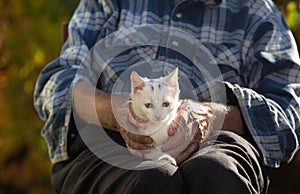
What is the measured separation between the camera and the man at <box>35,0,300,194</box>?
2041 mm

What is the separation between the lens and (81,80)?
2307 millimetres

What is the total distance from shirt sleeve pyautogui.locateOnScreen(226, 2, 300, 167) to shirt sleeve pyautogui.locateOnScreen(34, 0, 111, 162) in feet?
1.44

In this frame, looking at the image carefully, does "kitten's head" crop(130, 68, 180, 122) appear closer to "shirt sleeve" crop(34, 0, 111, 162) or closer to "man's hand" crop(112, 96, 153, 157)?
"man's hand" crop(112, 96, 153, 157)

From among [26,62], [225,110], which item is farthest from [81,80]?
[26,62]

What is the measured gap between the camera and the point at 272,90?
2309 millimetres

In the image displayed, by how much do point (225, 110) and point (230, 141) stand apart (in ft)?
0.41

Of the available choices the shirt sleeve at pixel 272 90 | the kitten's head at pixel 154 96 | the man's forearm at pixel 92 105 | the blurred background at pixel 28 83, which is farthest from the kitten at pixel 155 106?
the blurred background at pixel 28 83

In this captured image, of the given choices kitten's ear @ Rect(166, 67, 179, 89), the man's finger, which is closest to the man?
the man's finger

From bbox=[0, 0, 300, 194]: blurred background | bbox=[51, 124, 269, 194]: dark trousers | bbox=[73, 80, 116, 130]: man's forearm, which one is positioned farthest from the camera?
bbox=[0, 0, 300, 194]: blurred background

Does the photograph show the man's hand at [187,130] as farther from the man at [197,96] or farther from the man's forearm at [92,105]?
the man's forearm at [92,105]

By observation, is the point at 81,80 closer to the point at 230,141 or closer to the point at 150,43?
the point at 150,43

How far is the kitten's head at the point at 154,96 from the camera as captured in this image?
1952mm

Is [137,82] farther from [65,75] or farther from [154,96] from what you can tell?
[65,75]

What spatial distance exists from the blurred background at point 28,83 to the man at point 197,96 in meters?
1.14
